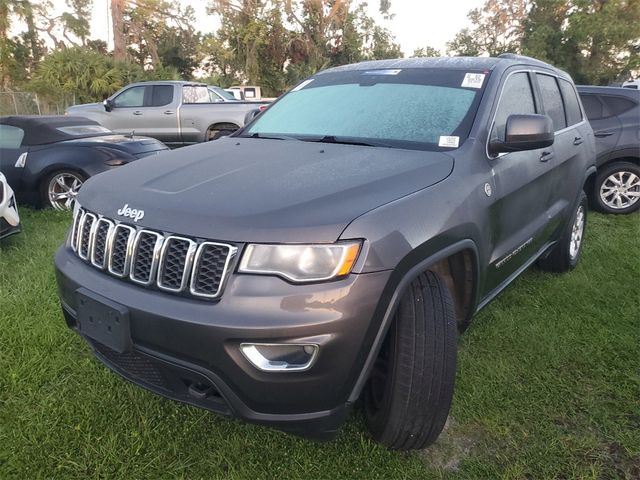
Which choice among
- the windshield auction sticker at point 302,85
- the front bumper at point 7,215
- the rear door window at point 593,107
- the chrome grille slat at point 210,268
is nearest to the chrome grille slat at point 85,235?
the chrome grille slat at point 210,268

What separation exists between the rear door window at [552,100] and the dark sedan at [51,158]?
4495 millimetres

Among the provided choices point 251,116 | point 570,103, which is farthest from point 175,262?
point 570,103

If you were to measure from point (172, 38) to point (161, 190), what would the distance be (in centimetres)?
3673

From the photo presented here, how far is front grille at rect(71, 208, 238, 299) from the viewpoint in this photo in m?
1.81

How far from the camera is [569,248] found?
4199 millimetres

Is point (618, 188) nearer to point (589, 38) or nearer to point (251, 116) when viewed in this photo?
point (251, 116)

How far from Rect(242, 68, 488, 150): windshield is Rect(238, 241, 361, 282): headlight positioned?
102 cm

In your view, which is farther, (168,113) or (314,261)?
(168,113)

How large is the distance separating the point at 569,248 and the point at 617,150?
9.86 ft

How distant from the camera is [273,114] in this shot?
3.47 m

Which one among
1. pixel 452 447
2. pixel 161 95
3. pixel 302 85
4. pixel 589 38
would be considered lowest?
pixel 452 447

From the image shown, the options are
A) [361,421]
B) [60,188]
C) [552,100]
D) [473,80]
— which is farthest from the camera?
[60,188]

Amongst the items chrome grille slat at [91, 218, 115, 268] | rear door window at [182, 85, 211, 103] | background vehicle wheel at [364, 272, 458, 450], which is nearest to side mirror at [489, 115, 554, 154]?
background vehicle wheel at [364, 272, 458, 450]

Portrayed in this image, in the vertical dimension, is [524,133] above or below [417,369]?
above
